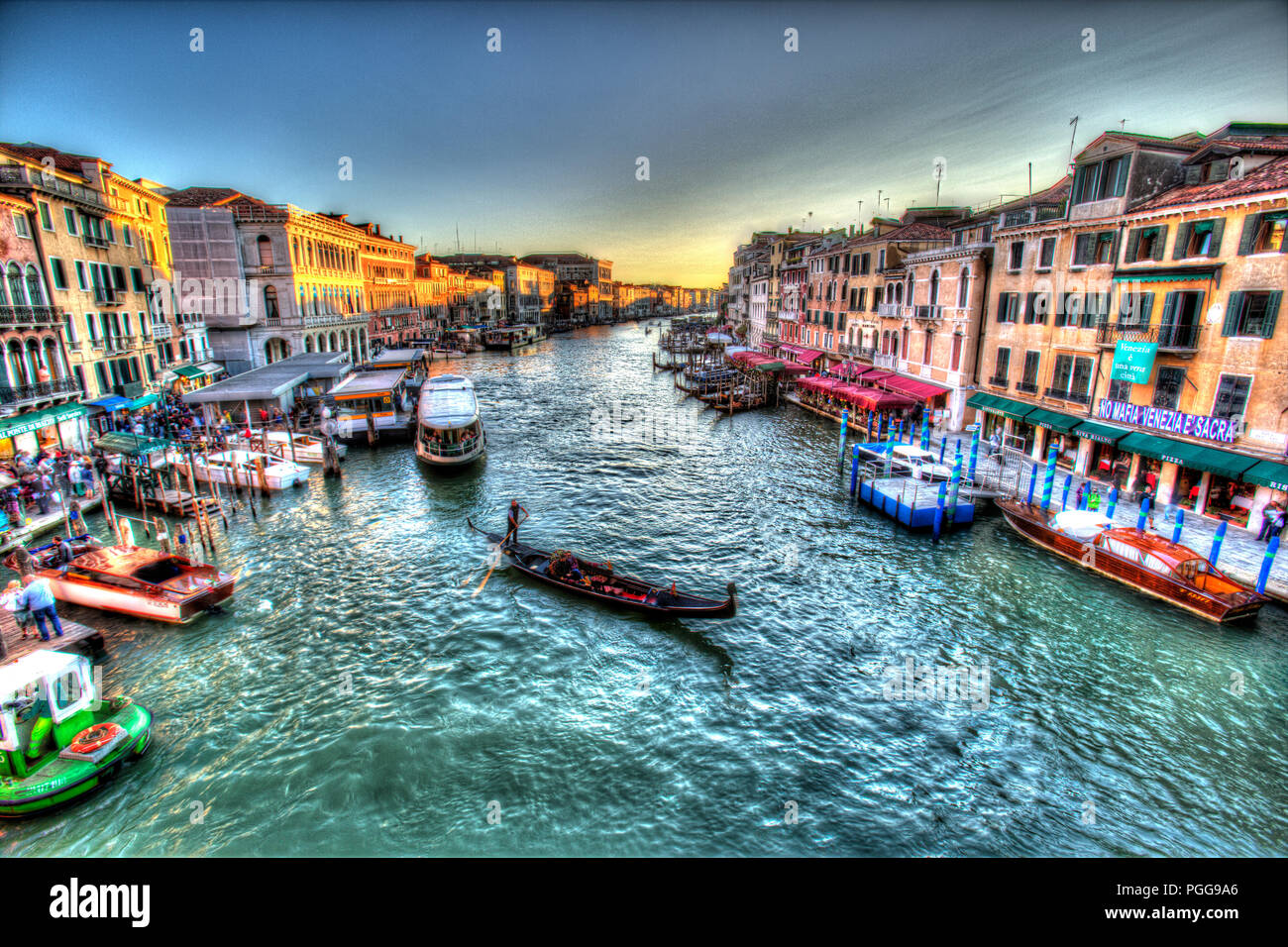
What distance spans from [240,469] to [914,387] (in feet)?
132

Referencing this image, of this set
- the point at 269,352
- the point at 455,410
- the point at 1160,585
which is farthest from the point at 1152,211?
the point at 269,352

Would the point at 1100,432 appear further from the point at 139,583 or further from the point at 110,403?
the point at 110,403

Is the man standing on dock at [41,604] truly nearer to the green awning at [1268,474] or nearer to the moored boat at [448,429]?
the moored boat at [448,429]

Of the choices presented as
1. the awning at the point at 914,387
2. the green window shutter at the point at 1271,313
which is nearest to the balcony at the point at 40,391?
the awning at the point at 914,387

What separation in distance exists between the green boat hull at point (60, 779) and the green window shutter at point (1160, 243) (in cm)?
3729

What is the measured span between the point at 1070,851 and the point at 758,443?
32.3 meters

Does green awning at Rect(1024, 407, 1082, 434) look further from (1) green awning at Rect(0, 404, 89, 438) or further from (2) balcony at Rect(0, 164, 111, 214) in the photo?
(2) balcony at Rect(0, 164, 111, 214)

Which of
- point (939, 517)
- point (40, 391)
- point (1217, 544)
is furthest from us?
point (40, 391)

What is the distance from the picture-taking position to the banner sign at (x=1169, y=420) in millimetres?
22250

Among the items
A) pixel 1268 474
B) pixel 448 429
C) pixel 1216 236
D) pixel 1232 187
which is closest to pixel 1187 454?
pixel 1268 474

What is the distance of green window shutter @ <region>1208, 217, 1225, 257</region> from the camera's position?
2220 centimetres

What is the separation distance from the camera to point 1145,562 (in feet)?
66.4

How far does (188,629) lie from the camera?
1858cm

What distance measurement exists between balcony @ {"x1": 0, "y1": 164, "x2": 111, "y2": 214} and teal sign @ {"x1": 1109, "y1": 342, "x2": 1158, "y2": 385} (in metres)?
50.1
